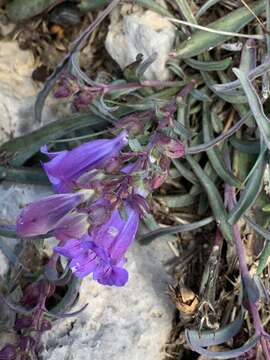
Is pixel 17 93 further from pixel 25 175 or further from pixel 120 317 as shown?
pixel 120 317

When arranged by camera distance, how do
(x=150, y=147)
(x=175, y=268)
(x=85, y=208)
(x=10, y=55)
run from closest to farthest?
1. (x=85, y=208)
2. (x=150, y=147)
3. (x=175, y=268)
4. (x=10, y=55)

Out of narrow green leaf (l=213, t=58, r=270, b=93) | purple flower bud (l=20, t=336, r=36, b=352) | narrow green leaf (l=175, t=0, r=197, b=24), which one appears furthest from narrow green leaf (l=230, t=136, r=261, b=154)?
purple flower bud (l=20, t=336, r=36, b=352)

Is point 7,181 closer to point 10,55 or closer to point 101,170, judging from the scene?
point 10,55

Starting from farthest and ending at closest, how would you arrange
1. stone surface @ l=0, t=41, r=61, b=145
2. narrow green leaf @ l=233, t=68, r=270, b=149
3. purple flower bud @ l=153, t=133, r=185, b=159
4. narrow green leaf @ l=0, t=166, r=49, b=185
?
stone surface @ l=0, t=41, r=61, b=145 < narrow green leaf @ l=0, t=166, r=49, b=185 < narrow green leaf @ l=233, t=68, r=270, b=149 < purple flower bud @ l=153, t=133, r=185, b=159

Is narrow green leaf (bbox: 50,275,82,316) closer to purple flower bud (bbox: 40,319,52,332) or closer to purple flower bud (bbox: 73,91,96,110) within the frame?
purple flower bud (bbox: 40,319,52,332)

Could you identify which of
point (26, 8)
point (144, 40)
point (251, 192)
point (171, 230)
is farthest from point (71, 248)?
point (26, 8)

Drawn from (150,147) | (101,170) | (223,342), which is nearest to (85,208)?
(101,170)
